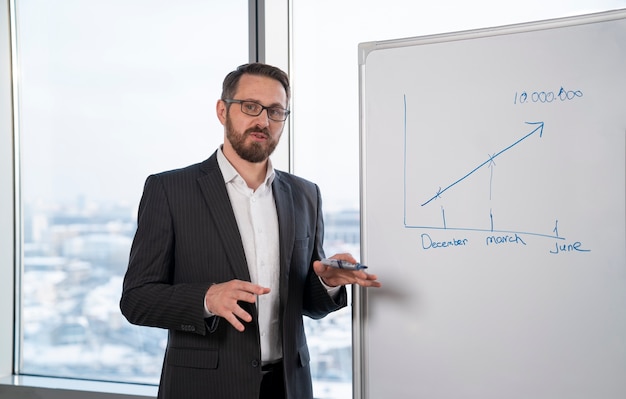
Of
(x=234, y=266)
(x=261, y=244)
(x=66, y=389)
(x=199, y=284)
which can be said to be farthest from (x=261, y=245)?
(x=66, y=389)

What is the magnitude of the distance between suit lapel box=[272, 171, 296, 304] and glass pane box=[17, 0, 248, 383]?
95 centimetres

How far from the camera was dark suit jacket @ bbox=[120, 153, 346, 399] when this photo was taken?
1.50 meters

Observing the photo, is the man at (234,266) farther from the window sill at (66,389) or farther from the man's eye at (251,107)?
the window sill at (66,389)

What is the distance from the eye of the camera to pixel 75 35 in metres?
2.83

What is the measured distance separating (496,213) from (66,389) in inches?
85.9

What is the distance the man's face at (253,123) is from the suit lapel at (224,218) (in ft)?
0.35

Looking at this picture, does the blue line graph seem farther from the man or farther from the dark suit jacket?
the dark suit jacket

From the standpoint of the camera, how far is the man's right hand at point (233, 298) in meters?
1.34

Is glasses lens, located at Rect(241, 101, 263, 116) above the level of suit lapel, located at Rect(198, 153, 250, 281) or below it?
above

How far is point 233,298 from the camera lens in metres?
1.37

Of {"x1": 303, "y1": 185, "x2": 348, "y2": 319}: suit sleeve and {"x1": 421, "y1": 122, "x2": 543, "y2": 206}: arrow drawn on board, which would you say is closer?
{"x1": 421, "y1": 122, "x2": 543, "y2": 206}: arrow drawn on board

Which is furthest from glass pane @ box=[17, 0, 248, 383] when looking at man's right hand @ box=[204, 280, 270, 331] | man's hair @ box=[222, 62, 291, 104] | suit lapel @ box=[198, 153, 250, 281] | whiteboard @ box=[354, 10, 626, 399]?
man's right hand @ box=[204, 280, 270, 331]

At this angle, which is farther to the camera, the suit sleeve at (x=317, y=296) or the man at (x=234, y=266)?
the suit sleeve at (x=317, y=296)

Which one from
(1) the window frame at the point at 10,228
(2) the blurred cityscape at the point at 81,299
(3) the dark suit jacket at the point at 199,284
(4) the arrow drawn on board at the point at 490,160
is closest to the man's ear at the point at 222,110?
(3) the dark suit jacket at the point at 199,284
